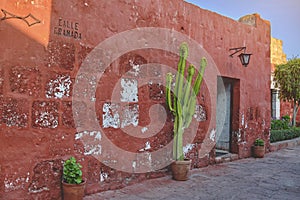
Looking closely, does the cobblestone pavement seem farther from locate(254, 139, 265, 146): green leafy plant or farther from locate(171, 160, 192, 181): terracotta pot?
locate(254, 139, 265, 146): green leafy plant

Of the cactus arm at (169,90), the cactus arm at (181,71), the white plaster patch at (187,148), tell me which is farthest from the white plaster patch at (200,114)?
the cactus arm at (169,90)

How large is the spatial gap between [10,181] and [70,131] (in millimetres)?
829

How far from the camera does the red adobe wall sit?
2984 mm

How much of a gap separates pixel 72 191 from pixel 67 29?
1.88m

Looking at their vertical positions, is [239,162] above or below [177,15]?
below

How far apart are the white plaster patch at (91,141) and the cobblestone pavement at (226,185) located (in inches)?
21.2

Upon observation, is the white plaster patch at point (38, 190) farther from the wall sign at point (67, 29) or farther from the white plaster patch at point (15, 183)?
the wall sign at point (67, 29)

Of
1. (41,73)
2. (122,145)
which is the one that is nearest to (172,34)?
(122,145)

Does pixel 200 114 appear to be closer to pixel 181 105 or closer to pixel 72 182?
pixel 181 105

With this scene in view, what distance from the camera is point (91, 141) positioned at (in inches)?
142

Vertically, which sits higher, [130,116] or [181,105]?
[181,105]

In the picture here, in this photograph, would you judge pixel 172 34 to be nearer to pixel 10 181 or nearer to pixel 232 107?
pixel 232 107

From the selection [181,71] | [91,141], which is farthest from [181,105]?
[91,141]

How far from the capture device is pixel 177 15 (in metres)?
4.87
